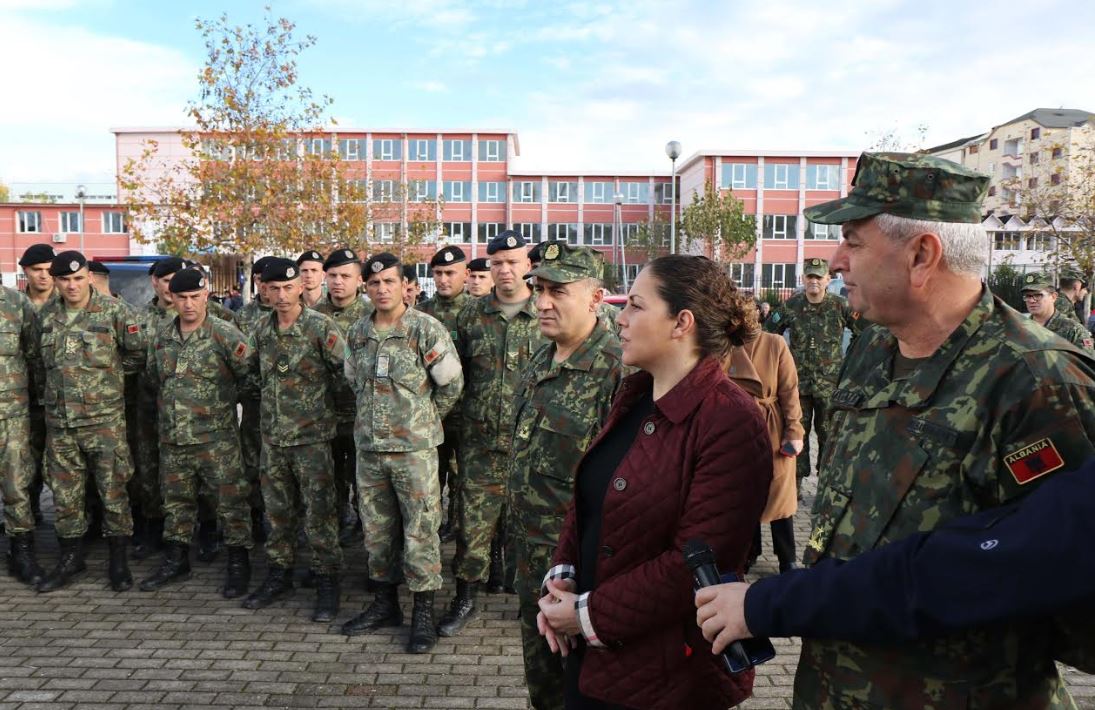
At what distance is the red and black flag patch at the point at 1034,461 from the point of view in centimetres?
138

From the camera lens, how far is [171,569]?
577cm

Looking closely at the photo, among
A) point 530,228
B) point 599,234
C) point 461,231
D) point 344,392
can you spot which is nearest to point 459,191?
point 461,231

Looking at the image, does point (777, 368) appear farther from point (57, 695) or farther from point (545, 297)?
point (57, 695)

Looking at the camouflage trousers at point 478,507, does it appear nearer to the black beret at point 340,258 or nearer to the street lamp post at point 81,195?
the black beret at point 340,258

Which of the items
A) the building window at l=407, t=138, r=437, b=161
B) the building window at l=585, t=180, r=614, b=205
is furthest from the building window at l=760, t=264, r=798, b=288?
the building window at l=407, t=138, r=437, b=161

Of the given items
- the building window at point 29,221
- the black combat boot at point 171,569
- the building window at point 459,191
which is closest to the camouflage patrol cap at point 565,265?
the black combat boot at point 171,569

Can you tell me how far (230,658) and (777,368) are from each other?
3800mm

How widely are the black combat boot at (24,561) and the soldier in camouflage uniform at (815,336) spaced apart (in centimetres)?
628

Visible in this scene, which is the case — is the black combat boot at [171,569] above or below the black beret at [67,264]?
below

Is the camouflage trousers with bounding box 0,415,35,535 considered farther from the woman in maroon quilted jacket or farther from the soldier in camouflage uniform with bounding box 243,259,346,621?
the woman in maroon quilted jacket

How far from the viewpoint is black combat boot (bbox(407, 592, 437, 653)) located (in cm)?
464

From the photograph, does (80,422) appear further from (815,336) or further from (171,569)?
(815,336)

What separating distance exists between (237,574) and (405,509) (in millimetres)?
1643

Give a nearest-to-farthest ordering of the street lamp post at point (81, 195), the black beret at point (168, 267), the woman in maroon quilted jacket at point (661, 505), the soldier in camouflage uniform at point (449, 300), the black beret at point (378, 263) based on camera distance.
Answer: the woman in maroon quilted jacket at point (661, 505)
the black beret at point (378, 263)
the soldier in camouflage uniform at point (449, 300)
the black beret at point (168, 267)
the street lamp post at point (81, 195)
